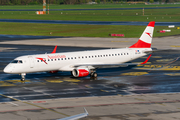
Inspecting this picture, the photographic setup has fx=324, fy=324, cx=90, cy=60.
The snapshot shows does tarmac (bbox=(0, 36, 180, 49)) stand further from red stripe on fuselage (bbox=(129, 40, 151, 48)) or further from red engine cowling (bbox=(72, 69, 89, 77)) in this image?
red engine cowling (bbox=(72, 69, 89, 77))

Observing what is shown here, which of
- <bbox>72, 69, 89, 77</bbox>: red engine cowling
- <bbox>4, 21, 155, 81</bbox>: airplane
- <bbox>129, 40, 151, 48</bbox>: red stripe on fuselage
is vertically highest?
<bbox>129, 40, 151, 48</bbox>: red stripe on fuselage

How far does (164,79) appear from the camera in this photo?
159ft

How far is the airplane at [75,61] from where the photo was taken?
46.2 meters

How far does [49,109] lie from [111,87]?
12.5 m

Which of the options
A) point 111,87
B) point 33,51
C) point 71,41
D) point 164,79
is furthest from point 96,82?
point 71,41

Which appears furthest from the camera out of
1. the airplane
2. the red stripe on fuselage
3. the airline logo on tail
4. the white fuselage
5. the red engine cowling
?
the airline logo on tail

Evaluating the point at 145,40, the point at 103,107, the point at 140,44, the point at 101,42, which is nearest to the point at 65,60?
the point at 140,44

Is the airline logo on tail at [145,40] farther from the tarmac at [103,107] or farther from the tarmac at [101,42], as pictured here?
the tarmac at [101,42]

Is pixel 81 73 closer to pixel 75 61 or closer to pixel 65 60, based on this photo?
pixel 75 61

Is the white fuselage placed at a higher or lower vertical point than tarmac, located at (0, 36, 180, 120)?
higher

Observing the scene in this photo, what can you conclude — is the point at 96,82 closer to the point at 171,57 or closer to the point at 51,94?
the point at 51,94

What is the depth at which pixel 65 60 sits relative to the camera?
161 ft

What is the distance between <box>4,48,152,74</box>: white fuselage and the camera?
46.1 metres

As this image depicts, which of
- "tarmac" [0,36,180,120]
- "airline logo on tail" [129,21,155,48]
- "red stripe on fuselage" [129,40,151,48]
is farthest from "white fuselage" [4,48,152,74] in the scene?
"tarmac" [0,36,180,120]
